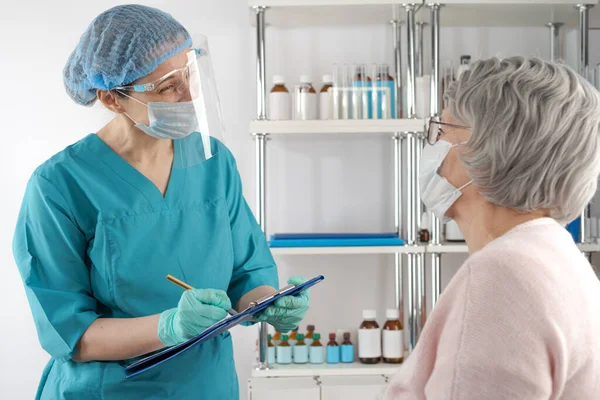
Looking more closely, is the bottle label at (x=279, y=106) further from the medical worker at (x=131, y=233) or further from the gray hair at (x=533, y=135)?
the gray hair at (x=533, y=135)

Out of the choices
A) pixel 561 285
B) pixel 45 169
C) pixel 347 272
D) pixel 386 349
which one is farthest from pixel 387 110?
pixel 561 285

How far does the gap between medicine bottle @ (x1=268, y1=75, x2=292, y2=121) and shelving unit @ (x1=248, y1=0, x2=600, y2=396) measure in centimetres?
4

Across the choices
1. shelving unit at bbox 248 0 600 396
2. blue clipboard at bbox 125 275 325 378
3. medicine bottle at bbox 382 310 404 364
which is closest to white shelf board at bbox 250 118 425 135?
shelving unit at bbox 248 0 600 396

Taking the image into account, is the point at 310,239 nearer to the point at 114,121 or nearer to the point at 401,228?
the point at 401,228

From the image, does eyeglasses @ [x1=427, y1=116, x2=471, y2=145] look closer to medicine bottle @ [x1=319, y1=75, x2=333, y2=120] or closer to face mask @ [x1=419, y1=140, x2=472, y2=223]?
face mask @ [x1=419, y1=140, x2=472, y2=223]

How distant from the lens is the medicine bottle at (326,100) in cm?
230

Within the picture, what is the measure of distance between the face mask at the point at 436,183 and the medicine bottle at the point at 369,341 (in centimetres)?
115

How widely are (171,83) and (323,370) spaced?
1224mm

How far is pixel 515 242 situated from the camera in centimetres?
89

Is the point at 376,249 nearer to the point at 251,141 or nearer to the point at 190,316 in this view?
the point at 251,141

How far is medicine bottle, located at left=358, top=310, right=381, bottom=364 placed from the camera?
7.60 ft

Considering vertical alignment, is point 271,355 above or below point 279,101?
below

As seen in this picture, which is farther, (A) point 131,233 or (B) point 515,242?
(A) point 131,233

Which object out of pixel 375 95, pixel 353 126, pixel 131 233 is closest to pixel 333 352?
pixel 353 126
